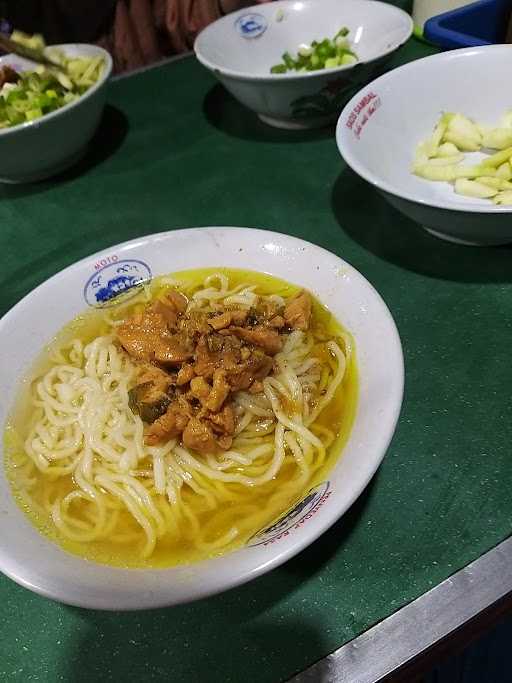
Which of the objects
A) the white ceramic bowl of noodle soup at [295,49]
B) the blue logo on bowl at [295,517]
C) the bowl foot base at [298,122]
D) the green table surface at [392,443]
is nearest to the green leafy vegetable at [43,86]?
the green table surface at [392,443]

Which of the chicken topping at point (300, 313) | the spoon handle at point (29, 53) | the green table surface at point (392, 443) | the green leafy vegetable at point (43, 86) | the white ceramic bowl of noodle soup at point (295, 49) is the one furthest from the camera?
the spoon handle at point (29, 53)

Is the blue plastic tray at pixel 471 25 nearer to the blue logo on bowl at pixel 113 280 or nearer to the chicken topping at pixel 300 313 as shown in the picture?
the chicken topping at pixel 300 313

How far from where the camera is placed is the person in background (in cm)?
360

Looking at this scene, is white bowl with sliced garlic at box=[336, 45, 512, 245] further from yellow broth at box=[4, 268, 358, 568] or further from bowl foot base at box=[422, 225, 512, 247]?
yellow broth at box=[4, 268, 358, 568]

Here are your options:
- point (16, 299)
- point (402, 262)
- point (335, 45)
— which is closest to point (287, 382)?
point (402, 262)

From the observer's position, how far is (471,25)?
90.0 inches

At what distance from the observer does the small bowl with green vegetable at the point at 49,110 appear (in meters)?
2.10

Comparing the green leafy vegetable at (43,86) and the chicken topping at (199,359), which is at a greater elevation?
the green leafy vegetable at (43,86)

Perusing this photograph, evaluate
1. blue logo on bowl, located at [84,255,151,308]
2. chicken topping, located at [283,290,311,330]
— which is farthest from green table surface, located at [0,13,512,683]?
blue logo on bowl, located at [84,255,151,308]

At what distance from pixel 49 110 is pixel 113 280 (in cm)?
112

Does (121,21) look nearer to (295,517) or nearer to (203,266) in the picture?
(203,266)

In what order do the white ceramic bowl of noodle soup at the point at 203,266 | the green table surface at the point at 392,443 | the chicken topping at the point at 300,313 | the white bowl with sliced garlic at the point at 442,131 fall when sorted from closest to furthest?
1. the white ceramic bowl of noodle soup at the point at 203,266
2. the green table surface at the point at 392,443
3. the chicken topping at the point at 300,313
4. the white bowl with sliced garlic at the point at 442,131

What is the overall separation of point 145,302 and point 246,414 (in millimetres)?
476

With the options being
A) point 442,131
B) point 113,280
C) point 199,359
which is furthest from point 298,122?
point 199,359
